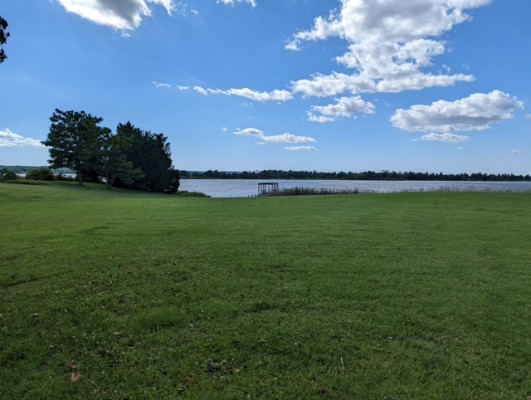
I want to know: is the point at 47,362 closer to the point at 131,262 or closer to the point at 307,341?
the point at 307,341

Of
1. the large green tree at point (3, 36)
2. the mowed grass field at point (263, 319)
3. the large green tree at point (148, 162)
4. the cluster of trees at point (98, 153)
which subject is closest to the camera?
the mowed grass field at point (263, 319)

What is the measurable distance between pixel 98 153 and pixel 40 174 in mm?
8666

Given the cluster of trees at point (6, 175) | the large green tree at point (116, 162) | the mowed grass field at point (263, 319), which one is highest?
Answer: the large green tree at point (116, 162)

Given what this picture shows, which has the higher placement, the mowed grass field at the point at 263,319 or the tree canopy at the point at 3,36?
the tree canopy at the point at 3,36

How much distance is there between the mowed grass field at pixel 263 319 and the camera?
338 centimetres

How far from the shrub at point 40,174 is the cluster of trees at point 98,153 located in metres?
A: 4.12

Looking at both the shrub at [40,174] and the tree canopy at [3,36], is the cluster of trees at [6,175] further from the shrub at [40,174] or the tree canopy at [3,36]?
the tree canopy at [3,36]

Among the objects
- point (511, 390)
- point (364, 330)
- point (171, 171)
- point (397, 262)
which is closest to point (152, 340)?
point (364, 330)

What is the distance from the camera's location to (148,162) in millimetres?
57719

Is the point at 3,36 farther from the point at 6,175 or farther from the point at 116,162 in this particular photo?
the point at 116,162

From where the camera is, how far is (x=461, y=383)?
339cm

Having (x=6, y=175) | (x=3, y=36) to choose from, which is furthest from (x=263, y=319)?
(x=6, y=175)

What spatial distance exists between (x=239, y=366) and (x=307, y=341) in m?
0.80

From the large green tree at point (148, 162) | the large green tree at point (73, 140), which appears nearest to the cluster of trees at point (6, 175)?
the large green tree at point (73, 140)
